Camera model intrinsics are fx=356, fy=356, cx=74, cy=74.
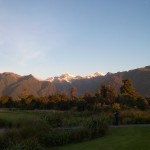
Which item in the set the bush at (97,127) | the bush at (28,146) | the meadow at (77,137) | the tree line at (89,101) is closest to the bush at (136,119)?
the meadow at (77,137)

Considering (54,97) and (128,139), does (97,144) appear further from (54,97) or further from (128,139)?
(54,97)

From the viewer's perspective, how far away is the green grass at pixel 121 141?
2183 centimetres

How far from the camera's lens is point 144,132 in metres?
25.8

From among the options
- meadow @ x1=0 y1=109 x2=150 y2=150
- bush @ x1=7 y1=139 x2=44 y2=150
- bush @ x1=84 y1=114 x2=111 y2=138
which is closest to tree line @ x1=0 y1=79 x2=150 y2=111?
bush @ x1=84 y1=114 x2=111 y2=138

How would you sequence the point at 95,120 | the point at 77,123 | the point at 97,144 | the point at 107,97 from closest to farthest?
the point at 97,144 < the point at 95,120 < the point at 77,123 < the point at 107,97

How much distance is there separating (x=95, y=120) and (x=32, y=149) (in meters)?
7.40

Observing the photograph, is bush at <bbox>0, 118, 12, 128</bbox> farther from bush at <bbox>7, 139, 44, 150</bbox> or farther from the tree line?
the tree line

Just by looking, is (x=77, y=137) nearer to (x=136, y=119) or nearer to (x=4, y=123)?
(x=136, y=119)

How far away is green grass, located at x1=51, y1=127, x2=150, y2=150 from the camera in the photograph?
21833mm

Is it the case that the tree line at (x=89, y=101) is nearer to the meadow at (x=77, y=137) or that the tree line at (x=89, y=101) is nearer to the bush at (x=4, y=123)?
the bush at (x=4, y=123)

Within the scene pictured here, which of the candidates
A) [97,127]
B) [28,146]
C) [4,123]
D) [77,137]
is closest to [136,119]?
[97,127]

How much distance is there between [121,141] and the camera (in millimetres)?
23312

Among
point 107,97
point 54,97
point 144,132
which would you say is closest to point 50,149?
point 144,132

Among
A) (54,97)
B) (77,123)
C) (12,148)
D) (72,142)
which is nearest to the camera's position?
(12,148)
